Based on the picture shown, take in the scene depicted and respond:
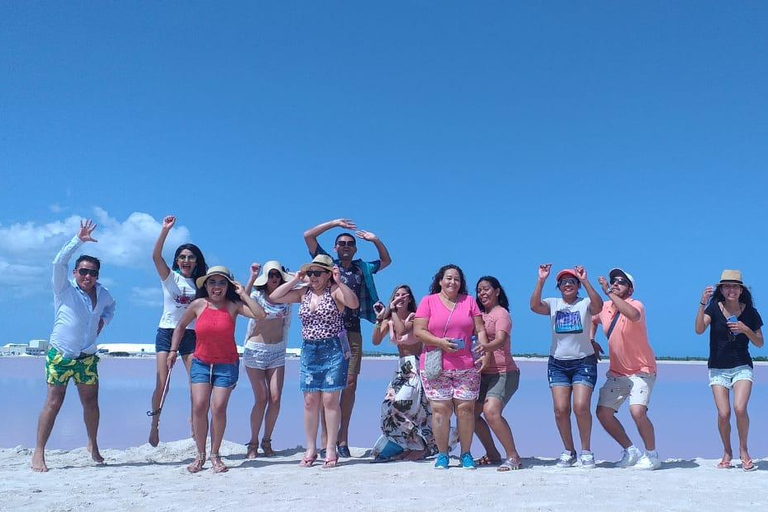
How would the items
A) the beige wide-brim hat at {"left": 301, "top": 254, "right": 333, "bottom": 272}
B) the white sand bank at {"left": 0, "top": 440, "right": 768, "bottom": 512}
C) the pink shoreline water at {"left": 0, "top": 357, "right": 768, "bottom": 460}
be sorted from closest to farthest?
the white sand bank at {"left": 0, "top": 440, "right": 768, "bottom": 512} < the beige wide-brim hat at {"left": 301, "top": 254, "right": 333, "bottom": 272} < the pink shoreline water at {"left": 0, "top": 357, "right": 768, "bottom": 460}

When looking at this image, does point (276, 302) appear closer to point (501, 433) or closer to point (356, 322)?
point (356, 322)

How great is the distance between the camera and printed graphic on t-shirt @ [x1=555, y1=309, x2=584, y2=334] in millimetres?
5574

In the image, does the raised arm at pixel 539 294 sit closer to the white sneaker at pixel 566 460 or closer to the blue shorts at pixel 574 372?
the blue shorts at pixel 574 372

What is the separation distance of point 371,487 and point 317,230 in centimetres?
279

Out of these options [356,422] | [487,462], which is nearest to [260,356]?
[487,462]

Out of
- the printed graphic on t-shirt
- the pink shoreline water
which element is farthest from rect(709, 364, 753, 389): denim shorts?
the pink shoreline water

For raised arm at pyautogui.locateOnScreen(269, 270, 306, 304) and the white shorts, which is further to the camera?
the white shorts

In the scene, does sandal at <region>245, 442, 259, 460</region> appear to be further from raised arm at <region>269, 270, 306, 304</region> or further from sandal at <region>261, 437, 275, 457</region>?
raised arm at <region>269, 270, 306, 304</region>

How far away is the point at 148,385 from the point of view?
1616 cm

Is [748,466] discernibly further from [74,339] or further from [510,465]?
[74,339]

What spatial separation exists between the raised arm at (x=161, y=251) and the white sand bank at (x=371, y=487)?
1.88 metres

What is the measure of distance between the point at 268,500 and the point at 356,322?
2366 millimetres

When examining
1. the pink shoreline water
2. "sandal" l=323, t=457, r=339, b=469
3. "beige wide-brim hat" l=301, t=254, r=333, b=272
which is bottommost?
the pink shoreline water

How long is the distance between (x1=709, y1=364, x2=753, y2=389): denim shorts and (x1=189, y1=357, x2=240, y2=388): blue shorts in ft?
14.9
